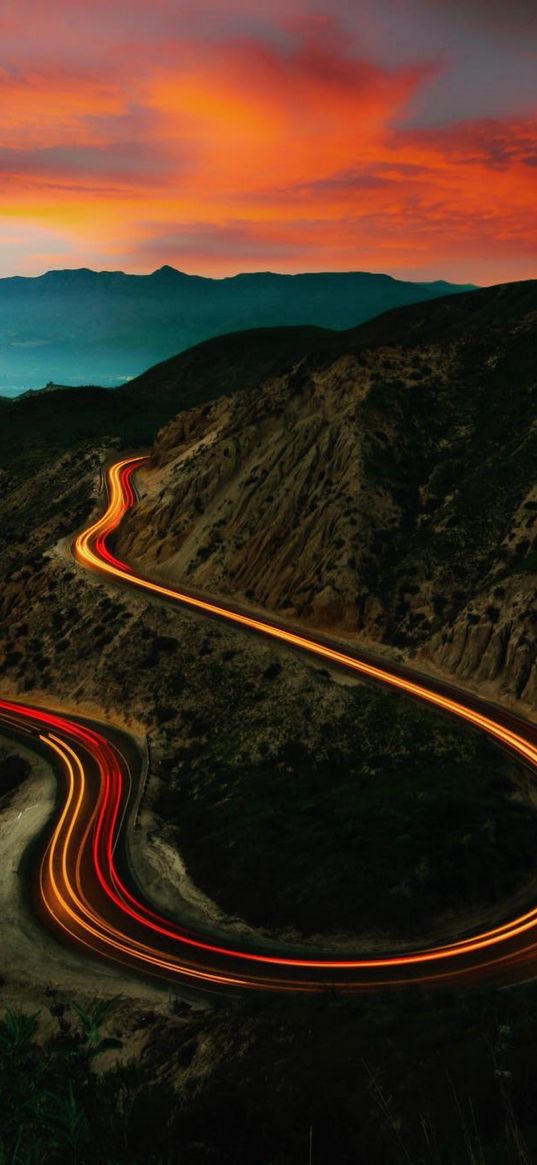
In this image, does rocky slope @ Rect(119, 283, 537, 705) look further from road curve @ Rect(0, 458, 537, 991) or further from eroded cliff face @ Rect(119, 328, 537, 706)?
road curve @ Rect(0, 458, 537, 991)

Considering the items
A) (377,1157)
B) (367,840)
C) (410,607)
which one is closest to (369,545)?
(410,607)

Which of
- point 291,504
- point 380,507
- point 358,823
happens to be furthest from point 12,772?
point 380,507

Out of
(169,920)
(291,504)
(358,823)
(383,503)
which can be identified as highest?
(383,503)

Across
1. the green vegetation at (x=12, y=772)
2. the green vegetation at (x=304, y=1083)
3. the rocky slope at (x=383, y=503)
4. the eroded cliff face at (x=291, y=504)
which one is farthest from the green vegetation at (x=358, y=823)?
the eroded cliff face at (x=291, y=504)

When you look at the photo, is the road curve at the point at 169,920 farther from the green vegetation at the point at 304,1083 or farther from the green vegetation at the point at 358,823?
the green vegetation at the point at 304,1083

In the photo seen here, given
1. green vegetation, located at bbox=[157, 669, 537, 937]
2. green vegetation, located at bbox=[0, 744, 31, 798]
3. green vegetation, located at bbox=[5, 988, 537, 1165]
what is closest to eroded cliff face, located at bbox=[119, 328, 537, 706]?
green vegetation, located at bbox=[157, 669, 537, 937]

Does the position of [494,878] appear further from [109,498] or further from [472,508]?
[109,498]

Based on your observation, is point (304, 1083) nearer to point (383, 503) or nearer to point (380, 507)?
point (380, 507)
